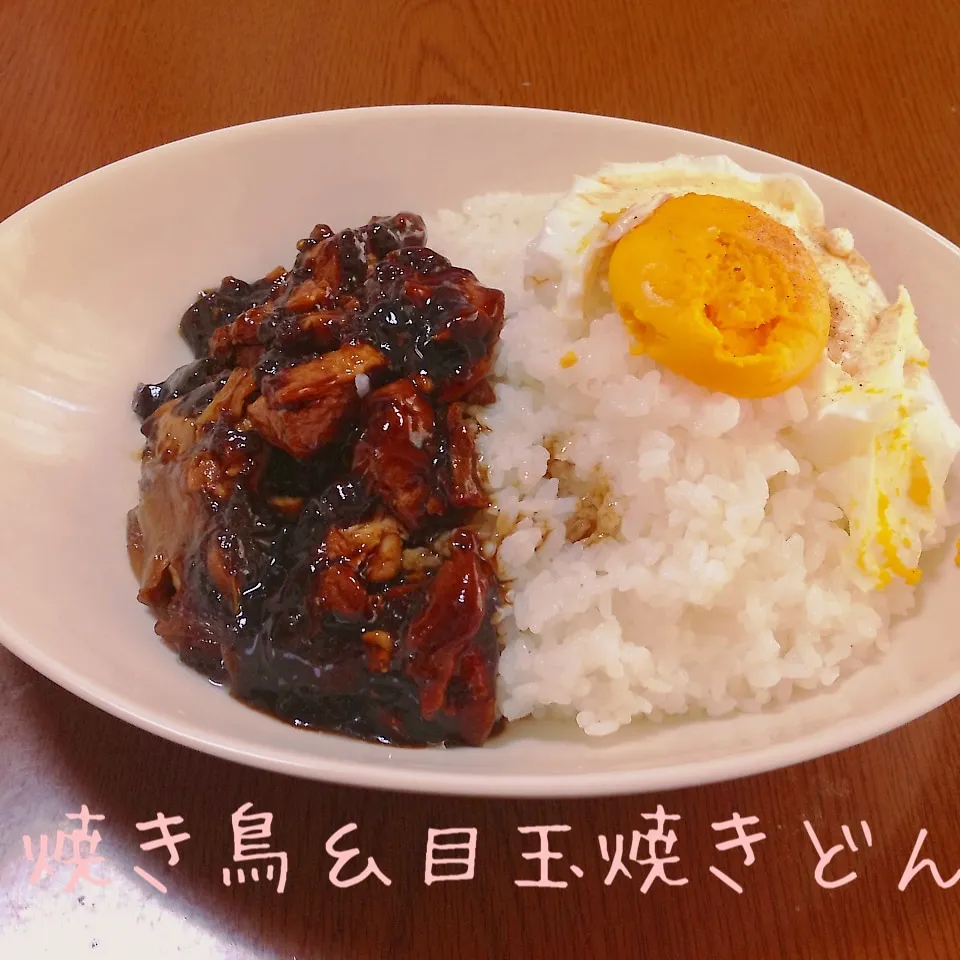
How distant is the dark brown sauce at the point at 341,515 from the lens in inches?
76.4

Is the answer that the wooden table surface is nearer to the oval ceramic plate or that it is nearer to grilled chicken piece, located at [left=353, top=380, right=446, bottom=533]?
the oval ceramic plate

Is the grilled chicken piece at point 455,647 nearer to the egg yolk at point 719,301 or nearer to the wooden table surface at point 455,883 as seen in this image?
the wooden table surface at point 455,883

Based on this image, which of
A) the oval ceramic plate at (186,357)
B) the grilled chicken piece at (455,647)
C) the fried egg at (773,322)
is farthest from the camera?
the fried egg at (773,322)

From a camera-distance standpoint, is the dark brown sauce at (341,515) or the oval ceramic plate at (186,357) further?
the dark brown sauce at (341,515)

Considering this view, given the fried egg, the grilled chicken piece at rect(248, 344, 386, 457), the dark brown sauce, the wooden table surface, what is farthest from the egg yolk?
the wooden table surface

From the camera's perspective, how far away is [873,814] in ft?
6.74

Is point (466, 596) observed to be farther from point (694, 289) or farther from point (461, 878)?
point (694, 289)

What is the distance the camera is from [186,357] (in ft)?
9.39

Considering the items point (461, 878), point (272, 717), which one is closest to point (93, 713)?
point (272, 717)

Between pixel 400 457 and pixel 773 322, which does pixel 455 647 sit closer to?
pixel 400 457

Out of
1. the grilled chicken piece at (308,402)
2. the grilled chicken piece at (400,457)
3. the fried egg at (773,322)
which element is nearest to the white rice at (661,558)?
the fried egg at (773,322)

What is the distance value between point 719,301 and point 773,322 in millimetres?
145

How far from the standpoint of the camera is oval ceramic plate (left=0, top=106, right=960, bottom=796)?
1.79 meters

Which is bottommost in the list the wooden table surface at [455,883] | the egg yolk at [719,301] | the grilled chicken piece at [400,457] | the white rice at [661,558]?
the wooden table surface at [455,883]
